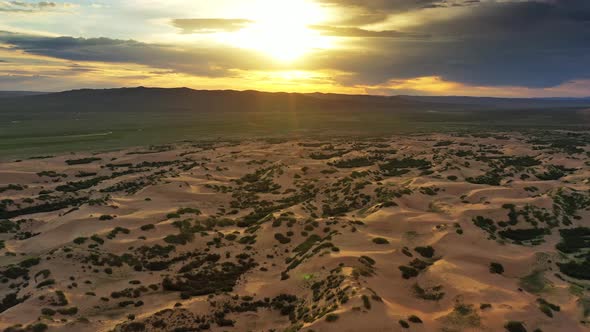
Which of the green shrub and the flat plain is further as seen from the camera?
the green shrub

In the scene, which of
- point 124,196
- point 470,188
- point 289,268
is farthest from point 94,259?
point 470,188

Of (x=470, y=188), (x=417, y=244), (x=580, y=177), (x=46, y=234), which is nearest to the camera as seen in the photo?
(x=417, y=244)

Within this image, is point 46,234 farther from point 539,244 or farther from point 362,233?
point 539,244

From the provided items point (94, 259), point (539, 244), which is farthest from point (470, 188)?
point (94, 259)

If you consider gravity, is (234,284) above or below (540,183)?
below

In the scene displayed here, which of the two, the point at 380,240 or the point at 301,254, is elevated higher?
the point at 380,240

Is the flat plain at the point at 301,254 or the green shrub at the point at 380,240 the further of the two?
the green shrub at the point at 380,240

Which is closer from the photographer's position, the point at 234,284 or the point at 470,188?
the point at 234,284

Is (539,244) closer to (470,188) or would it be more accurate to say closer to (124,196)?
(470,188)

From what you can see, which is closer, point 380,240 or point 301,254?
point 301,254

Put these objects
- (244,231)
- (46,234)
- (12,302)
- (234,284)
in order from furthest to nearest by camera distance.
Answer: (244,231)
(46,234)
(234,284)
(12,302)
